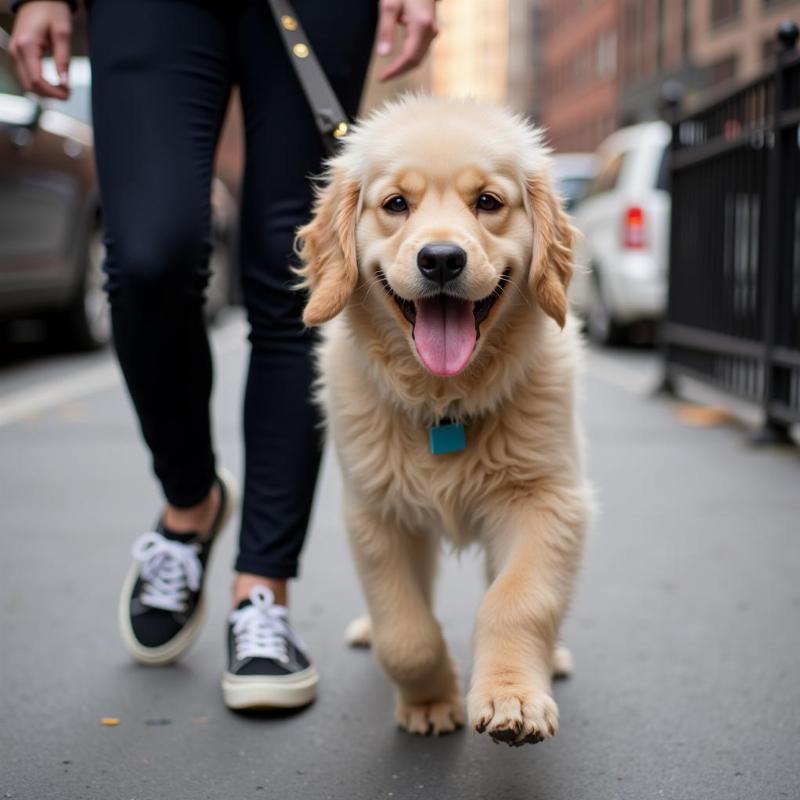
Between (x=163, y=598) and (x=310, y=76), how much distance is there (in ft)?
4.12

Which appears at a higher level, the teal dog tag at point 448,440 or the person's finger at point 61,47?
the person's finger at point 61,47

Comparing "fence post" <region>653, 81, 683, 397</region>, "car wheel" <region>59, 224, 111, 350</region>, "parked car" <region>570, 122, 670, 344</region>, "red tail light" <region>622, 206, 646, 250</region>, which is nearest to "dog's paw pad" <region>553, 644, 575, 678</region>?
"fence post" <region>653, 81, 683, 397</region>

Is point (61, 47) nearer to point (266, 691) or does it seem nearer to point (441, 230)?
point (441, 230)

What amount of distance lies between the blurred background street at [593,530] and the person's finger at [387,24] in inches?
5.4

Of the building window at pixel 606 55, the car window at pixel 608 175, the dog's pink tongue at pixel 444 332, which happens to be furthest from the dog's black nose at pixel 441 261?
the building window at pixel 606 55

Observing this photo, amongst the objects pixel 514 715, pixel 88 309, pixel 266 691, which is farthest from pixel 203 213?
pixel 88 309

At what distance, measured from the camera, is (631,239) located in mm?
9711

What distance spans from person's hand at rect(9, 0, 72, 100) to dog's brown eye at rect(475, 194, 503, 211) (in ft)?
3.61

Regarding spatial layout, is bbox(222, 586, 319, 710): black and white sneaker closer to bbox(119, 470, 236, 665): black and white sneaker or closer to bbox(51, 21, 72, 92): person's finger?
bbox(119, 470, 236, 665): black and white sneaker

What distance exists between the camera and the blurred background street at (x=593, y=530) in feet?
7.45

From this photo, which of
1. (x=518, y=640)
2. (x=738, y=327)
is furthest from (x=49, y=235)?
(x=518, y=640)

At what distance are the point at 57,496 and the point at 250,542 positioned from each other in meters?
2.20

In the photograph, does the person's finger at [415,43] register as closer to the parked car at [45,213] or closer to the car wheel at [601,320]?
the parked car at [45,213]

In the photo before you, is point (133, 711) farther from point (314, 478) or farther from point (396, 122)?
point (396, 122)
